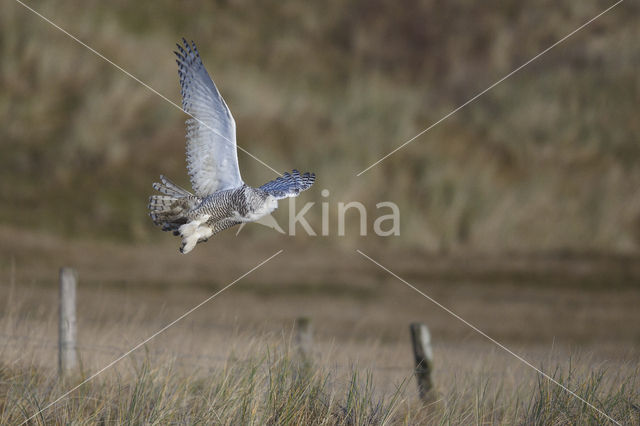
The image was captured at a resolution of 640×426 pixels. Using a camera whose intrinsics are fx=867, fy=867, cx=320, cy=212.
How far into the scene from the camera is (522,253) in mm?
16297

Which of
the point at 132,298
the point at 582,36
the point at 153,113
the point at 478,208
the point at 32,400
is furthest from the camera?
the point at 582,36

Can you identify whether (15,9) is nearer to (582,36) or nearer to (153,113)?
(153,113)

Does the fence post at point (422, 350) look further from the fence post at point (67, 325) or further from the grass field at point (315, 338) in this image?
the fence post at point (67, 325)

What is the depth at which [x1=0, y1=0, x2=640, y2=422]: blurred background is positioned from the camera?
14.9m

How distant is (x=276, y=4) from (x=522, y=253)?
11497 millimetres

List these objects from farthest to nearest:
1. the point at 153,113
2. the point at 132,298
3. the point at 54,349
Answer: the point at 153,113, the point at 132,298, the point at 54,349

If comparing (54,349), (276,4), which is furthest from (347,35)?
(54,349)

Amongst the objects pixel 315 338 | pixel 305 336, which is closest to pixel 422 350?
pixel 305 336

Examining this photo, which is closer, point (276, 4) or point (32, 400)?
point (32, 400)

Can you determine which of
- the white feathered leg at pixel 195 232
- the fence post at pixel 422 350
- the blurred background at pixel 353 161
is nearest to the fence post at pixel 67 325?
the fence post at pixel 422 350

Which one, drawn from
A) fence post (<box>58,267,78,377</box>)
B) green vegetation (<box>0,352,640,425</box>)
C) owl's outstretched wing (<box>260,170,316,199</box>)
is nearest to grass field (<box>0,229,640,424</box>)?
green vegetation (<box>0,352,640,425</box>)

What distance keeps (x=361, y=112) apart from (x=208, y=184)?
15084 millimetres

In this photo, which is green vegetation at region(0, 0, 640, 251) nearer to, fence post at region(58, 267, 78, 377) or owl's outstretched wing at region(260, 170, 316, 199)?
fence post at region(58, 267, 78, 377)

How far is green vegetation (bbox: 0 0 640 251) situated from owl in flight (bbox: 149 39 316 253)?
35.3 feet
